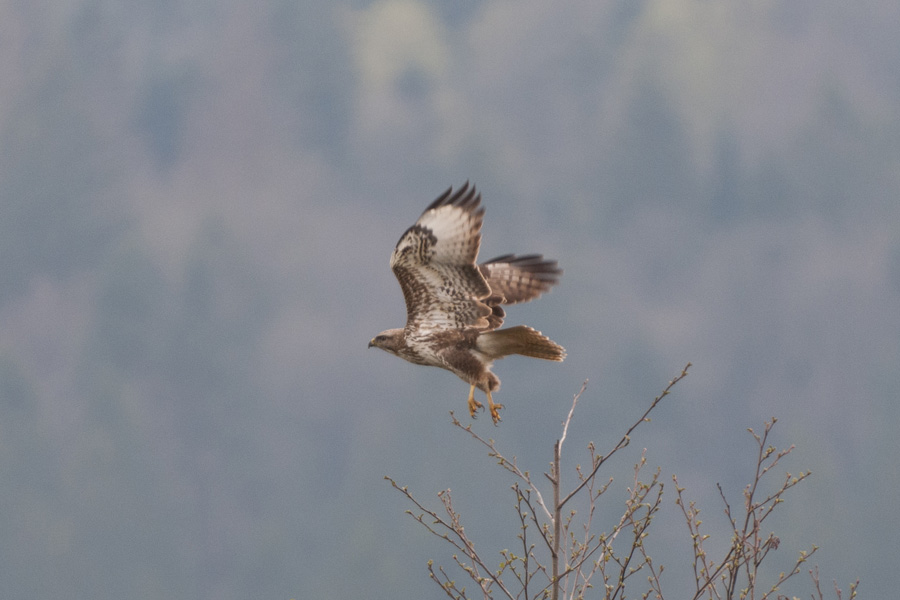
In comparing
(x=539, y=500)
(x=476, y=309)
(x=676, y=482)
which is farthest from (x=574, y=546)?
(x=476, y=309)

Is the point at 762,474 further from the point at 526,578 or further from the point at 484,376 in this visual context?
the point at 484,376

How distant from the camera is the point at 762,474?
6.32 m

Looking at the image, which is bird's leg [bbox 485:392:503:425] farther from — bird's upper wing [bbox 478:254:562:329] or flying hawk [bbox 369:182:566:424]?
bird's upper wing [bbox 478:254:562:329]

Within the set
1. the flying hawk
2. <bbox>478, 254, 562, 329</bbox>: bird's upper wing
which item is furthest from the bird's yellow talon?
<bbox>478, 254, 562, 329</bbox>: bird's upper wing

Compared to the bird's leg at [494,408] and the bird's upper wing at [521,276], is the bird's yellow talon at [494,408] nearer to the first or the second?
the bird's leg at [494,408]

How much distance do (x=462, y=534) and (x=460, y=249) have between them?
8.65 ft

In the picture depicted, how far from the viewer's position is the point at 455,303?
828 centimetres

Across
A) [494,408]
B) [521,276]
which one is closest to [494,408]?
[494,408]

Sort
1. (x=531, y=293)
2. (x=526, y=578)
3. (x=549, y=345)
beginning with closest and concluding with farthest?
(x=526, y=578) < (x=549, y=345) < (x=531, y=293)

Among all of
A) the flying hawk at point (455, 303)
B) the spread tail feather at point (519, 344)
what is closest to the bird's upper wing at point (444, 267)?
the flying hawk at point (455, 303)

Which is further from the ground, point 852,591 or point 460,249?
point 460,249

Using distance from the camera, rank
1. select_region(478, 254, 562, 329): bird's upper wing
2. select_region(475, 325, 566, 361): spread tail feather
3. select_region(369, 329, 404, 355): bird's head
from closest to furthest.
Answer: select_region(475, 325, 566, 361): spread tail feather, select_region(369, 329, 404, 355): bird's head, select_region(478, 254, 562, 329): bird's upper wing

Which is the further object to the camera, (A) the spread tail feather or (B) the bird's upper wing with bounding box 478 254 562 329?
(B) the bird's upper wing with bounding box 478 254 562 329

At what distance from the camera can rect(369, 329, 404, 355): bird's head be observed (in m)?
8.76
